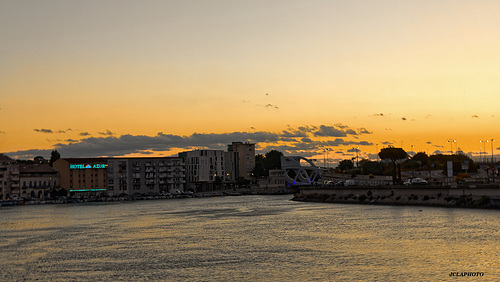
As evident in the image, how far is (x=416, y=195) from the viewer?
104312 mm

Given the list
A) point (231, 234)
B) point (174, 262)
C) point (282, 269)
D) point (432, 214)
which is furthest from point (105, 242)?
point (432, 214)

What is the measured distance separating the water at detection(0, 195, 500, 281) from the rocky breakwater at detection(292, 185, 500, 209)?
28.4ft

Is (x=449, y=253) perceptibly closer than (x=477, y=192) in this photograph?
Yes

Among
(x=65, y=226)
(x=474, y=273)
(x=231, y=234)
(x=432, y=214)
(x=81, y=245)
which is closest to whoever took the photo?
(x=474, y=273)

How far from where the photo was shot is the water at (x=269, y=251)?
40.5m

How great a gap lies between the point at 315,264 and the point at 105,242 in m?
28.8

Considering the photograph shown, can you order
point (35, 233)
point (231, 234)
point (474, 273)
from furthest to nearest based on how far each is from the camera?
point (35, 233), point (231, 234), point (474, 273)

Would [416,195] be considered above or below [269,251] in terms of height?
above

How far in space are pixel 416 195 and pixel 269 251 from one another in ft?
200

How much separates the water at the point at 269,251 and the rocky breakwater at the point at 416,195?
865 cm

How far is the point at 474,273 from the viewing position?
3788cm

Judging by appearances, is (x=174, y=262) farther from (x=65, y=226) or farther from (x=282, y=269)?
(x=65, y=226)

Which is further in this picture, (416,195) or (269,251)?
(416,195)

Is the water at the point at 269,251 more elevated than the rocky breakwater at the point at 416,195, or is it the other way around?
the rocky breakwater at the point at 416,195
